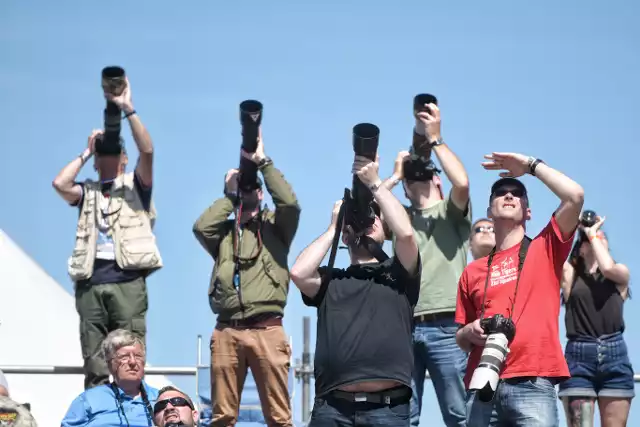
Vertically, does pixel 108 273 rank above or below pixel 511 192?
below

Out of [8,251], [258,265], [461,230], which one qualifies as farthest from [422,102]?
[8,251]

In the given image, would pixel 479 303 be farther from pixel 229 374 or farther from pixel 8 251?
pixel 8 251

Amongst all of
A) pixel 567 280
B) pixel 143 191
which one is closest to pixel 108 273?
pixel 143 191

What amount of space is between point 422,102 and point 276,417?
209 cm

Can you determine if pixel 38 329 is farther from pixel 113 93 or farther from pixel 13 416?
pixel 13 416

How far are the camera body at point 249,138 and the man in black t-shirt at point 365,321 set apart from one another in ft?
5.96

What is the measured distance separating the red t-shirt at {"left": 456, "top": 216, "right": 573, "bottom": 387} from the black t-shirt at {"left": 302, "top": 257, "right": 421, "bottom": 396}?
0.29 m

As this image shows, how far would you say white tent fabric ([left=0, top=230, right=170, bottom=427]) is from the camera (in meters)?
12.5

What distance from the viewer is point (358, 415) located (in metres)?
5.48

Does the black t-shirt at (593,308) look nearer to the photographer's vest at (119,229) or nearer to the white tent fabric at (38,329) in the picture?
the photographer's vest at (119,229)

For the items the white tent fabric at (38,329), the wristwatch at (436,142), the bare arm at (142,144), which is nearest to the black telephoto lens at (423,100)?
the wristwatch at (436,142)

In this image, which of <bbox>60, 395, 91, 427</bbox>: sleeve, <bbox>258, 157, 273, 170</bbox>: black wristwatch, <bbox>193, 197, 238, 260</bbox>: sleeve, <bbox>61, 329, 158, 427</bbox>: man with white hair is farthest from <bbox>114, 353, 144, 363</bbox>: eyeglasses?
<bbox>258, 157, 273, 170</bbox>: black wristwatch

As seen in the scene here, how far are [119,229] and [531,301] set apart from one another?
319 centimetres

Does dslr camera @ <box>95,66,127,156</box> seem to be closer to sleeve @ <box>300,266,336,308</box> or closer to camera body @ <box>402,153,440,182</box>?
camera body @ <box>402,153,440,182</box>
